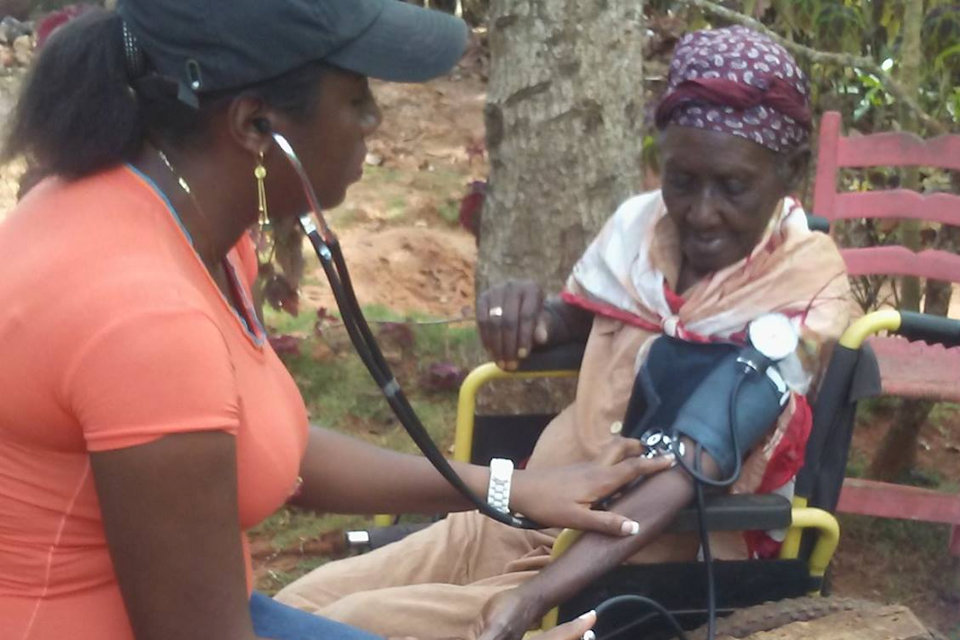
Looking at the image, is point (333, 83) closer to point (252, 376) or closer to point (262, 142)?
point (262, 142)

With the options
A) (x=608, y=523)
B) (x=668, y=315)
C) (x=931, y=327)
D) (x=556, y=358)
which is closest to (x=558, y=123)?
(x=556, y=358)

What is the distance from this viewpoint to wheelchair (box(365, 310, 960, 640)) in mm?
2219

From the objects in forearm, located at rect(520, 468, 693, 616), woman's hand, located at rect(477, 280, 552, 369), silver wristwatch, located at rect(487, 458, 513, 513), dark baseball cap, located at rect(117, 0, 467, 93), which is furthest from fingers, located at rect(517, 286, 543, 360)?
dark baseball cap, located at rect(117, 0, 467, 93)

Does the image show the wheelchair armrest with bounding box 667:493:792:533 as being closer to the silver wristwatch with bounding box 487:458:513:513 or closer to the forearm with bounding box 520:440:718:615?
the forearm with bounding box 520:440:718:615

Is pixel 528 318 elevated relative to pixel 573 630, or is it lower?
elevated

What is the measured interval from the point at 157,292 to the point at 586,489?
96 centimetres

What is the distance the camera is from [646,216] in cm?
267

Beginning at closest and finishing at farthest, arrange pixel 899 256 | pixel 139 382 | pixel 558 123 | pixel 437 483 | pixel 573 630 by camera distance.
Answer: pixel 139 382
pixel 573 630
pixel 437 483
pixel 558 123
pixel 899 256

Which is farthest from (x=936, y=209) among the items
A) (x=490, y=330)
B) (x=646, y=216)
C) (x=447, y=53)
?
(x=447, y=53)

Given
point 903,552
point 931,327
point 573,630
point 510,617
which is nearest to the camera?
point 573,630

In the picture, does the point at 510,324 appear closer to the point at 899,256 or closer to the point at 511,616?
the point at 511,616

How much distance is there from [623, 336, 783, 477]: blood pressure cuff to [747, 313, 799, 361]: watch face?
4 centimetres

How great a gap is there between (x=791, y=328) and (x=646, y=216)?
1.62 feet

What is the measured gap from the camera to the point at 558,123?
3.56m
